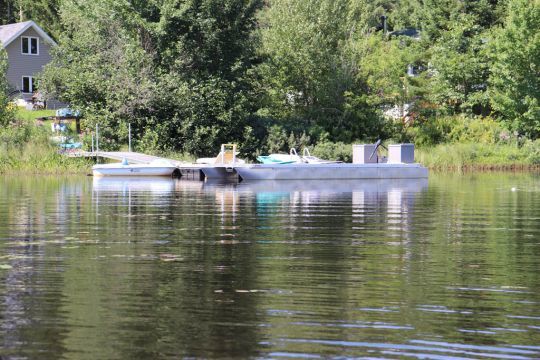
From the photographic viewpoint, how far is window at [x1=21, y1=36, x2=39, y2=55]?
8075 centimetres

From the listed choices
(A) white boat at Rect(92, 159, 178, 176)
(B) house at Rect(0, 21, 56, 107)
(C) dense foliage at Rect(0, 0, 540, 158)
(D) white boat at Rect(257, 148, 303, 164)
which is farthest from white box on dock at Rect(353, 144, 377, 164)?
(B) house at Rect(0, 21, 56, 107)

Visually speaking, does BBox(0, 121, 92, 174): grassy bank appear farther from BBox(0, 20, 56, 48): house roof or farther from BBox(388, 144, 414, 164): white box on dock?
BBox(0, 20, 56, 48): house roof

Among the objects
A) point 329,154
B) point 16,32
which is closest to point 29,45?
point 16,32

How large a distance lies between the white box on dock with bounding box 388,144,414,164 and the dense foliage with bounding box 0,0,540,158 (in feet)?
24.8

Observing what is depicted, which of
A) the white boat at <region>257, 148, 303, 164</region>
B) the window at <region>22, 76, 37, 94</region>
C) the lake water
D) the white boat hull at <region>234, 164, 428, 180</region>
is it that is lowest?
the lake water

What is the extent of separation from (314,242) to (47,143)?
3774 centimetres

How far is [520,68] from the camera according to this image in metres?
64.4

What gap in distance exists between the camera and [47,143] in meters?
56.2

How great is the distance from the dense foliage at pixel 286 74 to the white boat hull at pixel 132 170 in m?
5.78

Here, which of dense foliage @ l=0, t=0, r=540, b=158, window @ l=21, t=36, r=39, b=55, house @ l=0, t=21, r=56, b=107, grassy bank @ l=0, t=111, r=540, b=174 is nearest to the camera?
grassy bank @ l=0, t=111, r=540, b=174

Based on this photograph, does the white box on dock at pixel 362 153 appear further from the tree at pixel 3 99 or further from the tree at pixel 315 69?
the tree at pixel 3 99

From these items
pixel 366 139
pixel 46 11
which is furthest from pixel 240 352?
pixel 46 11

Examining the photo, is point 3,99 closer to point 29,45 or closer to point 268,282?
point 29,45

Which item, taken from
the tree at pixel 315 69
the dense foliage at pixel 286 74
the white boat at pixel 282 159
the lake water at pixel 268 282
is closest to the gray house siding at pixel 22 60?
the dense foliage at pixel 286 74
